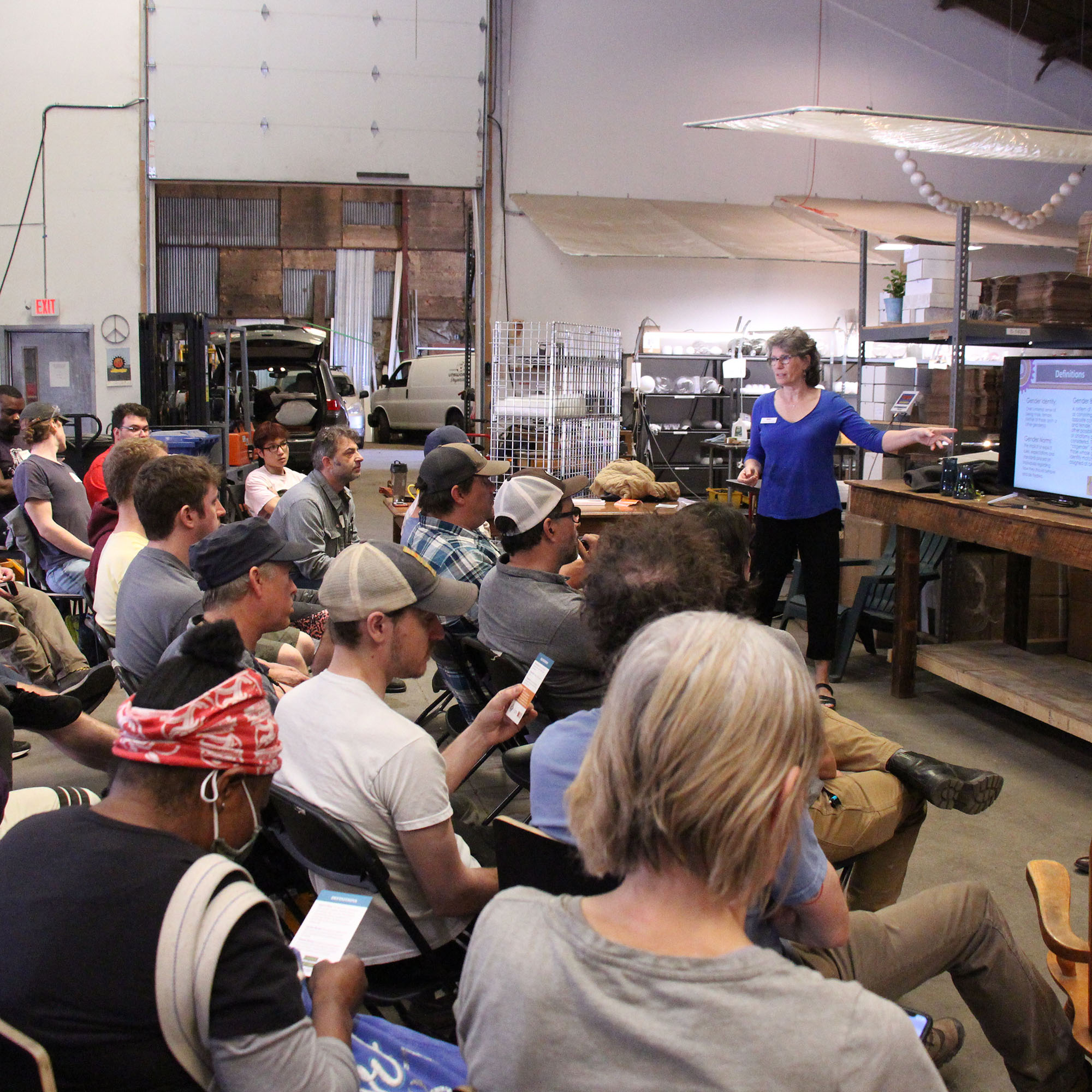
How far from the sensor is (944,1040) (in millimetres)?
2156

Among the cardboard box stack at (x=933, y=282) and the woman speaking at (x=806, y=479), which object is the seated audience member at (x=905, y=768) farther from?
the cardboard box stack at (x=933, y=282)

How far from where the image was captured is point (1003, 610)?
539 cm

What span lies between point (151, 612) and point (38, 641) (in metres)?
1.38

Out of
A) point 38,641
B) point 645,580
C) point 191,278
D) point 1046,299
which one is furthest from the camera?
point 191,278

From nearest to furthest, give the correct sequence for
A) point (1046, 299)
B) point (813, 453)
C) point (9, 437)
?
point (813, 453)
point (1046, 299)
point (9, 437)

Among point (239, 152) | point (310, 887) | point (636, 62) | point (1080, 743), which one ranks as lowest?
point (1080, 743)

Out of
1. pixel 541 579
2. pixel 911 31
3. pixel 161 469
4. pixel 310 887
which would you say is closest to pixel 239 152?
pixel 911 31

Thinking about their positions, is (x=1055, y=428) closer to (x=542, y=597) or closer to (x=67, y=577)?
(x=542, y=597)

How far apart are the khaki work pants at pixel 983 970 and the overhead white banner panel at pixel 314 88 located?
34.6ft

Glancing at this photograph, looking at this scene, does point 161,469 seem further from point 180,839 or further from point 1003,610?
point 1003,610

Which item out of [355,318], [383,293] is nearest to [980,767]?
[355,318]

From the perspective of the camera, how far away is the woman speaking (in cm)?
471

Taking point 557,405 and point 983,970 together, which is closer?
point 983,970

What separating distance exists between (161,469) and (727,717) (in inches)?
102
